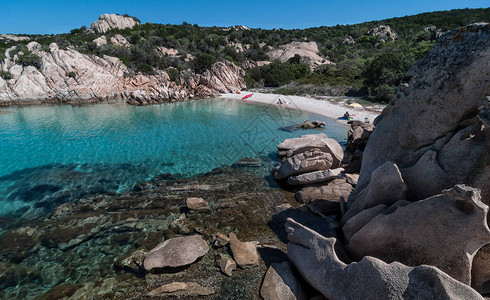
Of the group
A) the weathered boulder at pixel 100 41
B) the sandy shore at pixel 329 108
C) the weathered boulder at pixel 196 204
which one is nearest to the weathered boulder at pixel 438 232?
the weathered boulder at pixel 196 204

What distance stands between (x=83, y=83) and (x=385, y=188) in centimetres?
5492

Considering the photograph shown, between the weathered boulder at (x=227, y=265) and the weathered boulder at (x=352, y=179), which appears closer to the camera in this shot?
the weathered boulder at (x=227, y=265)

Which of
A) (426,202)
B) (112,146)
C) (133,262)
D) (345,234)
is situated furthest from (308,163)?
(112,146)

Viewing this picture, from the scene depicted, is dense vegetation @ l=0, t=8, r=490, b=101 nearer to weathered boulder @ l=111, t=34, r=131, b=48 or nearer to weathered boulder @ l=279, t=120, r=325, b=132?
weathered boulder @ l=111, t=34, r=131, b=48

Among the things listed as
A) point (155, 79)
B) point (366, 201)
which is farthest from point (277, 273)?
point (155, 79)

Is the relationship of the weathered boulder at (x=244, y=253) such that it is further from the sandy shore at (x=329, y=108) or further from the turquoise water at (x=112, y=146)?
the sandy shore at (x=329, y=108)

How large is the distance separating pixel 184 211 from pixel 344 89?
46221mm

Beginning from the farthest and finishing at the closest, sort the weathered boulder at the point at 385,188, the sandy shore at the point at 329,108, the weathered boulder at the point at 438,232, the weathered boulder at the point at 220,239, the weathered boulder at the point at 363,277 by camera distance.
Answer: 1. the sandy shore at the point at 329,108
2. the weathered boulder at the point at 220,239
3. the weathered boulder at the point at 385,188
4. the weathered boulder at the point at 438,232
5. the weathered boulder at the point at 363,277

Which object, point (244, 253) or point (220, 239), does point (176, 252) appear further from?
point (244, 253)

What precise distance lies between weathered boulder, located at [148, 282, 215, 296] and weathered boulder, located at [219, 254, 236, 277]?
26.1 inches

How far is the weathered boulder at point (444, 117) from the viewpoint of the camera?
494 cm

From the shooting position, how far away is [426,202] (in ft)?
15.4

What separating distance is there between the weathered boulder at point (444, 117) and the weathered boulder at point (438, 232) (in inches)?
41.3

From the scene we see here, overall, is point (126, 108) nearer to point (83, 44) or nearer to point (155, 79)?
point (155, 79)
